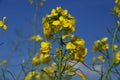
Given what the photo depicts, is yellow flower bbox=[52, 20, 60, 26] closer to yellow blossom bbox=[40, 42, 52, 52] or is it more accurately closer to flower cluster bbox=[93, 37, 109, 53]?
A: yellow blossom bbox=[40, 42, 52, 52]

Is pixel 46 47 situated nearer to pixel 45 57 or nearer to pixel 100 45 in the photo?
pixel 45 57

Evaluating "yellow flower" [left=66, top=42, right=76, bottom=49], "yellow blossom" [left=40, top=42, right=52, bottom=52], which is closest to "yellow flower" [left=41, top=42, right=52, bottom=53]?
"yellow blossom" [left=40, top=42, right=52, bottom=52]

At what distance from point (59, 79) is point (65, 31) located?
0.37 meters

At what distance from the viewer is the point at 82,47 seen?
2.20 metres

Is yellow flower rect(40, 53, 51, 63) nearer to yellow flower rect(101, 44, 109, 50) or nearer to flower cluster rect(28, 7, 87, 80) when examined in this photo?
flower cluster rect(28, 7, 87, 80)

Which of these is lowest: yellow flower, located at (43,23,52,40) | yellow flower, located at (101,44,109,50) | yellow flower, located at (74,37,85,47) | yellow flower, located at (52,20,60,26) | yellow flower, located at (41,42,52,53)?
yellow flower, located at (101,44,109,50)

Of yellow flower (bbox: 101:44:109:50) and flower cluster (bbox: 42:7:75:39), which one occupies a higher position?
flower cluster (bbox: 42:7:75:39)

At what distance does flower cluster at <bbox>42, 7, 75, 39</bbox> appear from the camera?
2.25 meters

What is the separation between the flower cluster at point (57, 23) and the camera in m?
2.25

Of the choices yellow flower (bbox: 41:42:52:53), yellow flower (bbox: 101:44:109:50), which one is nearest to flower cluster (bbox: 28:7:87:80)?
yellow flower (bbox: 41:42:52:53)

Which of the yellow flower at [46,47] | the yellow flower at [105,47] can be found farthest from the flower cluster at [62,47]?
the yellow flower at [105,47]

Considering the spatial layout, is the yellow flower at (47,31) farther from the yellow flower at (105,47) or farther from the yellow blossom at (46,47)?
the yellow flower at (105,47)

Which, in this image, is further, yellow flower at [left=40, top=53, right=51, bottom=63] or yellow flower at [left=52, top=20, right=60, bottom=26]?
yellow flower at [left=52, top=20, right=60, bottom=26]

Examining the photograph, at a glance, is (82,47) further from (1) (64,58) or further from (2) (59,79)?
(2) (59,79)
